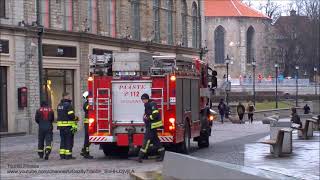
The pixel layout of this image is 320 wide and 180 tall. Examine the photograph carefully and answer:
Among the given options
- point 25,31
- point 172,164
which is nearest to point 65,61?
point 25,31

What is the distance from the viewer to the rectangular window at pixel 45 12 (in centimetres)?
3459

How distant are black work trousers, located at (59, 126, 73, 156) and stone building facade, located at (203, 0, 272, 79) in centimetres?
8635

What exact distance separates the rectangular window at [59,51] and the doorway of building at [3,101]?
308 cm

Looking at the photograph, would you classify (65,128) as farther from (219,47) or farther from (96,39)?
(219,47)

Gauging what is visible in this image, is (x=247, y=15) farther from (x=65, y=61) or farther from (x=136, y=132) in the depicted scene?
(x=136, y=132)

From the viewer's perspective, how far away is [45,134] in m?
18.9

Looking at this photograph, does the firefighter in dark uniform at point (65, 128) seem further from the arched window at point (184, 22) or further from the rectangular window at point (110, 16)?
the arched window at point (184, 22)

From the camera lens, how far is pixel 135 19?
44844mm

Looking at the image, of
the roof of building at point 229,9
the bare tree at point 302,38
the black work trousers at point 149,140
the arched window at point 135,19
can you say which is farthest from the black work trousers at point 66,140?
the roof of building at point 229,9

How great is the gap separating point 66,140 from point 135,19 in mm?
27059

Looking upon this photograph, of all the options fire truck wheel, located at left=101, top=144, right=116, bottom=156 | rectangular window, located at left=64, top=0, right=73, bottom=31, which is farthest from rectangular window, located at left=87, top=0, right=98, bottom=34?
fire truck wheel, located at left=101, top=144, right=116, bottom=156

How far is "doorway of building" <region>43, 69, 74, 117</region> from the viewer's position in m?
35.2

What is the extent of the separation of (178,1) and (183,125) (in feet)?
110

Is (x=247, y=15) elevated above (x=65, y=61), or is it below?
above
